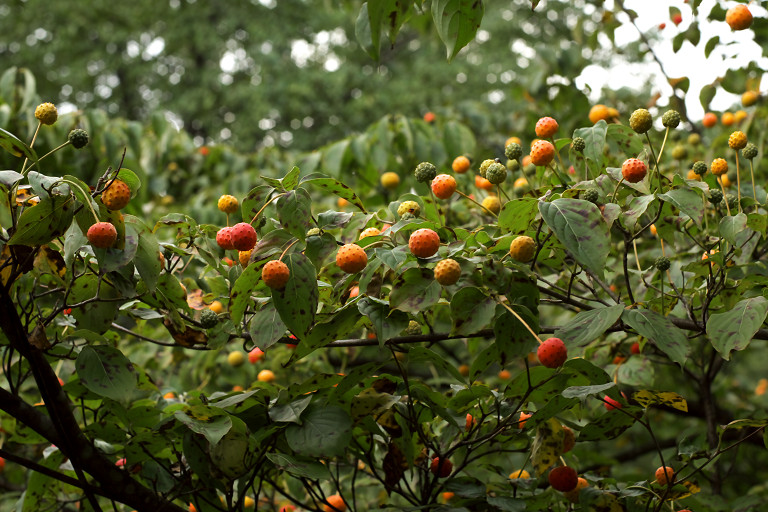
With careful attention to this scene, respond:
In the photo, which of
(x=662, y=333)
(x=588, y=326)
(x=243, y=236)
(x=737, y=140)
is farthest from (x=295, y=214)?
(x=737, y=140)

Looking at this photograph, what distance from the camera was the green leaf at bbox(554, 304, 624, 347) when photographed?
1290 mm

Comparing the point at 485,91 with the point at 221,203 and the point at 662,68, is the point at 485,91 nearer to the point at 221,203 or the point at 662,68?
the point at 662,68

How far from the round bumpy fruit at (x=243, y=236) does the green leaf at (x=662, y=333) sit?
28.9 inches

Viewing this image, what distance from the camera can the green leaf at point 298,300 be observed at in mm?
1304

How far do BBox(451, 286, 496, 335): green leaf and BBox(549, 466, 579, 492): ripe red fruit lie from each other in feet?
1.74

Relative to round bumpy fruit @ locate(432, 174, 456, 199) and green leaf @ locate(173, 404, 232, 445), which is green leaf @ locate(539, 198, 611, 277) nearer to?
round bumpy fruit @ locate(432, 174, 456, 199)

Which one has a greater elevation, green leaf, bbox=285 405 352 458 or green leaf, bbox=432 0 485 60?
green leaf, bbox=432 0 485 60

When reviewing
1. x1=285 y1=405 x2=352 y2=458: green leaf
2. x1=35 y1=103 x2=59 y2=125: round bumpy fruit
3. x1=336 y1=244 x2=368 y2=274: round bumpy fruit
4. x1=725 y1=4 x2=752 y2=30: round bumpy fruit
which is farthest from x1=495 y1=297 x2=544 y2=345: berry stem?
x1=725 y1=4 x2=752 y2=30: round bumpy fruit

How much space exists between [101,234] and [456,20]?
0.84 metres

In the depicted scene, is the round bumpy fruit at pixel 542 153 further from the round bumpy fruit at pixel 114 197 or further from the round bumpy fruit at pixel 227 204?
the round bumpy fruit at pixel 114 197

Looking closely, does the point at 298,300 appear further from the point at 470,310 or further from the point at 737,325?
the point at 737,325

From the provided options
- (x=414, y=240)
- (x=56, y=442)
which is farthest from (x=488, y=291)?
(x=56, y=442)

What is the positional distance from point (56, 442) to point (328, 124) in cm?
1242

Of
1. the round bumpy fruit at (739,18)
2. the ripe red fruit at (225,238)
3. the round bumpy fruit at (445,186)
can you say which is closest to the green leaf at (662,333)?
the round bumpy fruit at (445,186)
